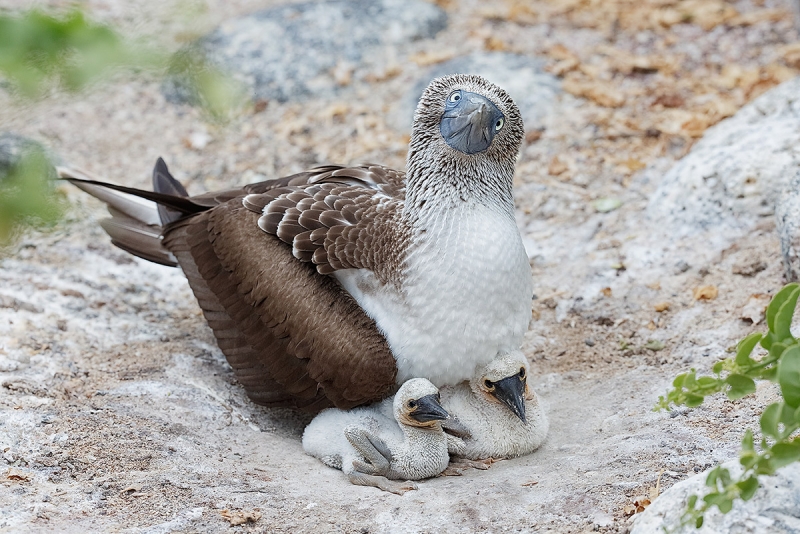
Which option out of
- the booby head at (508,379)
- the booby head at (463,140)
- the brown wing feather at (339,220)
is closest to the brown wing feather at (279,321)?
the brown wing feather at (339,220)

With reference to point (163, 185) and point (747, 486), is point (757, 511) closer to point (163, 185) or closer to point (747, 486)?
point (747, 486)

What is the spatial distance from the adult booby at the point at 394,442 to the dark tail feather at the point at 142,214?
75.0 inches

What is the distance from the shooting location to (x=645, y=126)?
821 cm

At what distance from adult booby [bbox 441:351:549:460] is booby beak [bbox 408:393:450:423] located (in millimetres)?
362

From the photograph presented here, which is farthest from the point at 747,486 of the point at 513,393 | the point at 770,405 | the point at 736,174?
the point at 736,174

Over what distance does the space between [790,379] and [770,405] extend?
0.35ft

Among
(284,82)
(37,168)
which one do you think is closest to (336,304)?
(37,168)

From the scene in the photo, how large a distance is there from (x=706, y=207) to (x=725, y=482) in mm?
3883

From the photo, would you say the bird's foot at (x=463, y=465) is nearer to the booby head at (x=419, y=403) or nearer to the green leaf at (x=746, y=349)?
the booby head at (x=419, y=403)

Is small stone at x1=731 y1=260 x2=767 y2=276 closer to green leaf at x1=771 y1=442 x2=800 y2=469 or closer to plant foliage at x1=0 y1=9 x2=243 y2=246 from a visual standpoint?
green leaf at x1=771 y1=442 x2=800 y2=469

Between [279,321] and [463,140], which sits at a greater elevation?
[463,140]

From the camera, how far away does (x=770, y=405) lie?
2.84 metres

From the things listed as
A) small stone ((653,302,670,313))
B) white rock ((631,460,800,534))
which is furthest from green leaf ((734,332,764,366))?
small stone ((653,302,670,313))

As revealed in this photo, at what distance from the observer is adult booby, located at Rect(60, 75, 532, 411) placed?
4770mm
